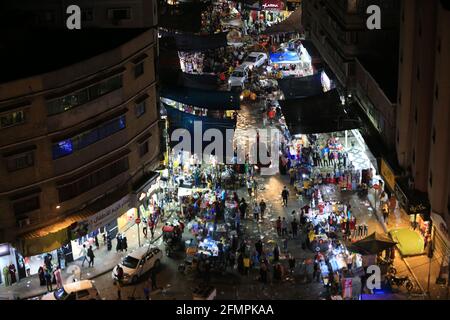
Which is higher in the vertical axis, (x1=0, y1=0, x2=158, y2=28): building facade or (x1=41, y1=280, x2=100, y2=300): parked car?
(x1=0, y1=0, x2=158, y2=28): building facade

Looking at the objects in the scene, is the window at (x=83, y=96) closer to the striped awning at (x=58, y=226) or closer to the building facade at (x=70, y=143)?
the building facade at (x=70, y=143)

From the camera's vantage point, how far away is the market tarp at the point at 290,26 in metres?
92.1

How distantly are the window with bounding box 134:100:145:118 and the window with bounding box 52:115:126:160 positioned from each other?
1.66 m

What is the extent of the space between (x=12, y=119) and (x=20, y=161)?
244cm

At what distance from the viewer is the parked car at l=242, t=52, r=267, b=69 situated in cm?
8656

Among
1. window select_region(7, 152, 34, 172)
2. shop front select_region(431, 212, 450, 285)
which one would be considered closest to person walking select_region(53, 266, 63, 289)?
window select_region(7, 152, 34, 172)

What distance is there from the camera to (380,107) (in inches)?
2383

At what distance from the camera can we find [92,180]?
51.0 meters

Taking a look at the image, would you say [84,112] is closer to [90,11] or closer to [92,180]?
[92,180]

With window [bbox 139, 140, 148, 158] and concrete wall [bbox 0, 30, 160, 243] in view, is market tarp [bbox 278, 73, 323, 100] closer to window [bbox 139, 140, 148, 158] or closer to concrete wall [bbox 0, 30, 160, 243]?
window [bbox 139, 140, 148, 158]

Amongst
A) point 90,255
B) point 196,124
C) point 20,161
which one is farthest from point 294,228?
point 20,161

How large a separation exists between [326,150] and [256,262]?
1701 cm

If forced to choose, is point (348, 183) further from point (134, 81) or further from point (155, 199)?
point (134, 81)

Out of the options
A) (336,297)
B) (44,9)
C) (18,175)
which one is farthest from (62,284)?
(44,9)
